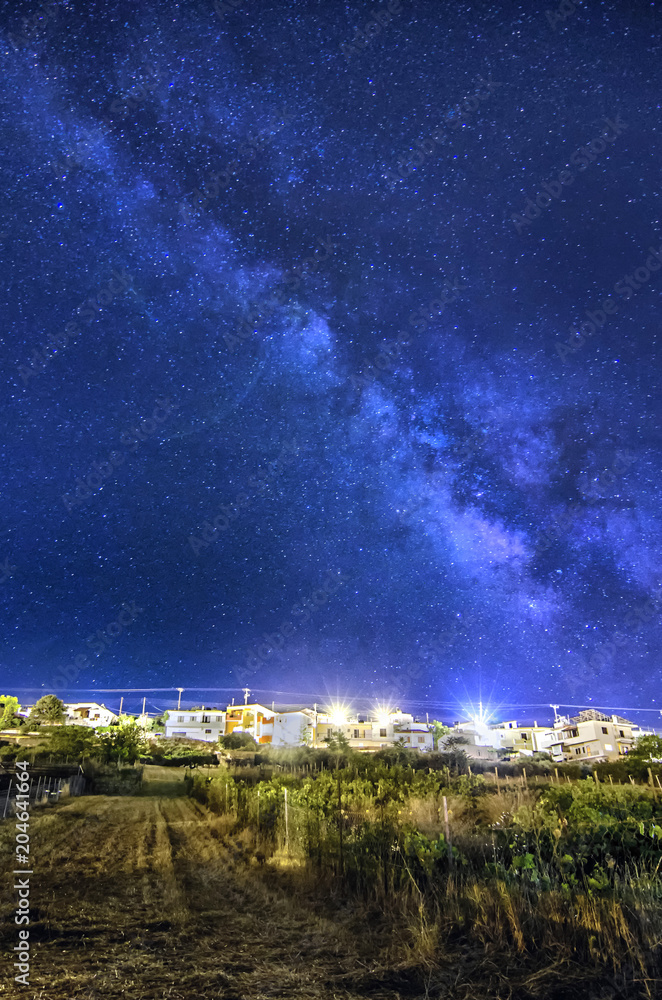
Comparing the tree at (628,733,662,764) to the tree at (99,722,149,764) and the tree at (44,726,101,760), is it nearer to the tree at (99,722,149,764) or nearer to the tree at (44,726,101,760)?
the tree at (99,722,149,764)

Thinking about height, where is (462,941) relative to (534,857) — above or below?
below

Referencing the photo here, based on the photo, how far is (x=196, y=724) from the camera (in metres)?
77.2

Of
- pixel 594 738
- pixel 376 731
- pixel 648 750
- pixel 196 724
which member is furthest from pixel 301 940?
pixel 196 724

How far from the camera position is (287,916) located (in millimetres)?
7246

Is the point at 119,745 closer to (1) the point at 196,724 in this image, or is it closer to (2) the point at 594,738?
(1) the point at 196,724

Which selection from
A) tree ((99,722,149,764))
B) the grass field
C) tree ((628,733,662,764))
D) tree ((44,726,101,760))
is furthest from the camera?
tree ((99,722,149,764))

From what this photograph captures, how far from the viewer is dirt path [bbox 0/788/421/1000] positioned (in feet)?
16.2

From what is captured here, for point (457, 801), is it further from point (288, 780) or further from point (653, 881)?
point (653, 881)

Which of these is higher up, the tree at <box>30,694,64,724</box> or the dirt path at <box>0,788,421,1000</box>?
the tree at <box>30,694,64,724</box>

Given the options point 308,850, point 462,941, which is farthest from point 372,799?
point 462,941

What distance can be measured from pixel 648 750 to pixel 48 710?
189ft

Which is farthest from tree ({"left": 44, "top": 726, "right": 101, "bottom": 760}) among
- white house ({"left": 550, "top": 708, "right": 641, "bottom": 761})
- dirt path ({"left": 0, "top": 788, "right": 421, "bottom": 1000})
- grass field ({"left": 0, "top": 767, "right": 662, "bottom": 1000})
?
white house ({"left": 550, "top": 708, "right": 641, "bottom": 761})

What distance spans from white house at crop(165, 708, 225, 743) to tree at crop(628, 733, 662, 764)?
57.4m

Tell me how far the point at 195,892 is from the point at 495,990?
18.3 ft
